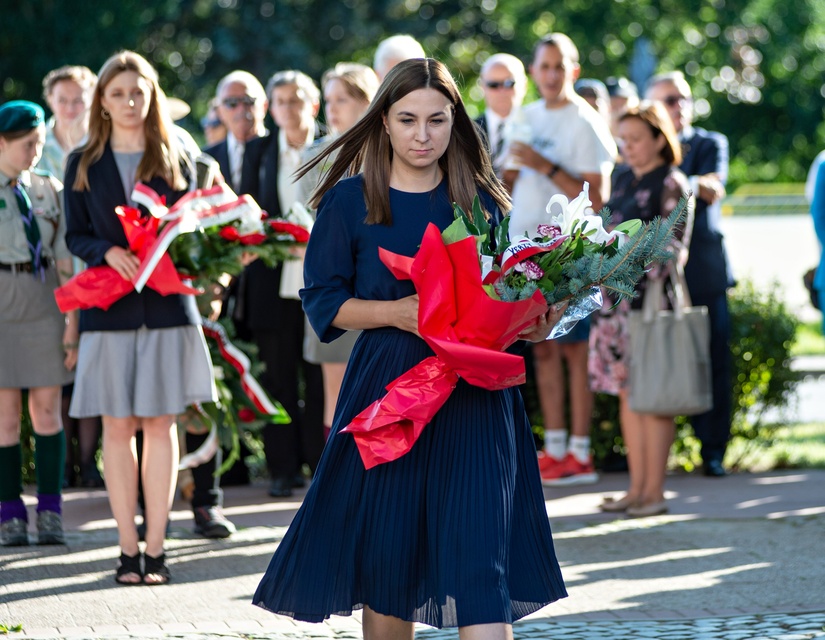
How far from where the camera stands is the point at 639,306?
740 cm

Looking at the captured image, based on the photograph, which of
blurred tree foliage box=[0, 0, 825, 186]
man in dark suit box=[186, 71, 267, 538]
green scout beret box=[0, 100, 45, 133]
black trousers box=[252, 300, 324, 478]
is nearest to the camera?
green scout beret box=[0, 100, 45, 133]

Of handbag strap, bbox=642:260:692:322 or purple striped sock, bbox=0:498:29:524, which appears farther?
handbag strap, bbox=642:260:692:322

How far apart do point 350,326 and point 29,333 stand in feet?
10.5

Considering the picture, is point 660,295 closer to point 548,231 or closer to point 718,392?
point 718,392

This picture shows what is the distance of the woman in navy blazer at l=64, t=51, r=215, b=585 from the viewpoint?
6.11 meters

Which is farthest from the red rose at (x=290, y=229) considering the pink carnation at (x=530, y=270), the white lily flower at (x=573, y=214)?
the pink carnation at (x=530, y=270)

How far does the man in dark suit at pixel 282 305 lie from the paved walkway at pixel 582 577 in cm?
38

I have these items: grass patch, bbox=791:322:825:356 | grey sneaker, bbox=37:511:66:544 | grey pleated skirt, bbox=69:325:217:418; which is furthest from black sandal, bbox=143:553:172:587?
grass patch, bbox=791:322:825:356

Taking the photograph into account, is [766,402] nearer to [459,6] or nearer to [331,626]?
[331,626]

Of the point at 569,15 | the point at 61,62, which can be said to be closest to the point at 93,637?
the point at 61,62

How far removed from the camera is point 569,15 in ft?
104

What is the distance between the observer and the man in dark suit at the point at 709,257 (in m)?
8.67

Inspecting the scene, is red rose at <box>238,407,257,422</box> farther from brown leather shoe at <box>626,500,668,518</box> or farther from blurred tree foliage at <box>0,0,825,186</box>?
blurred tree foliage at <box>0,0,825,186</box>

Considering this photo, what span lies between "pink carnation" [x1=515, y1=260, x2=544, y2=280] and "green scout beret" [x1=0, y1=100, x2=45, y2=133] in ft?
11.9
